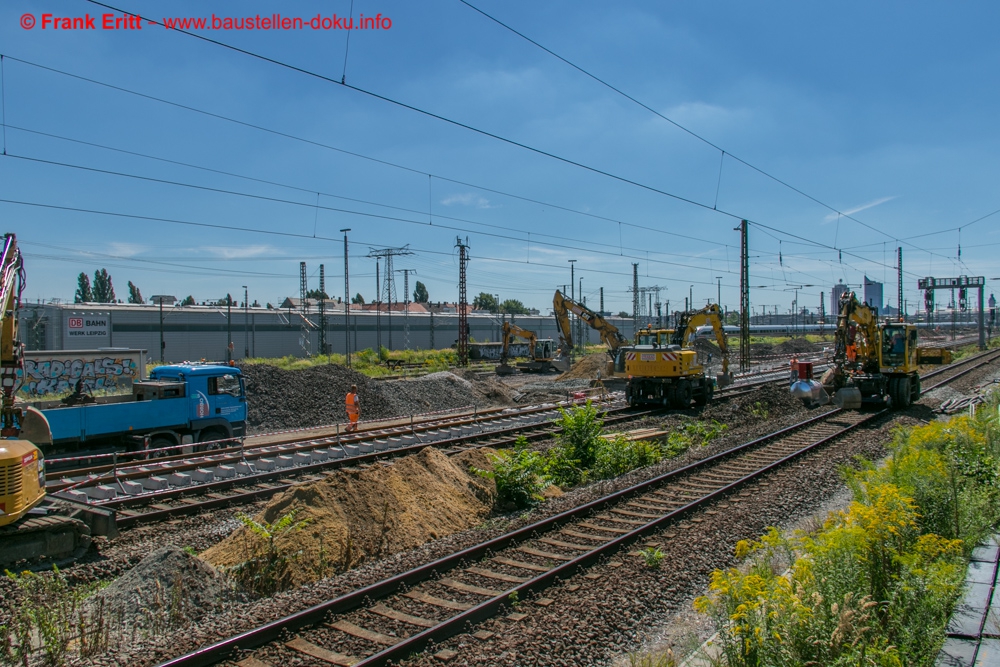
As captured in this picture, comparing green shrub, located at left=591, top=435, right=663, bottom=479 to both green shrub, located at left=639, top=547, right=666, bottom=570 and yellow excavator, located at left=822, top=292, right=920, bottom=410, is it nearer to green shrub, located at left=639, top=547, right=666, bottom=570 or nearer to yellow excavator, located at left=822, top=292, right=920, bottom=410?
green shrub, located at left=639, top=547, right=666, bottom=570

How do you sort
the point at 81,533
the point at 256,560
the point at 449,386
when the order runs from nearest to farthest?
the point at 256,560 → the point at 81,533 → the point at 449,386

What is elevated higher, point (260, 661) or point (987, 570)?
point (987, 570)

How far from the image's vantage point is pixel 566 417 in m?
13.8

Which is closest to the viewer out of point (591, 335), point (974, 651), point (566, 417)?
point (974, 651)

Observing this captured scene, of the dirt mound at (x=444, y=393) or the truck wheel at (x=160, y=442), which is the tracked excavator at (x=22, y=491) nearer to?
the truck wheel at (x=160, y=442)

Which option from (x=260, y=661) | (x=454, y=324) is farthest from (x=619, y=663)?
(x=454, y=324)

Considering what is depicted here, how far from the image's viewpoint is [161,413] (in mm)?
14672

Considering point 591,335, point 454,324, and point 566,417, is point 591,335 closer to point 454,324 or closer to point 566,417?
point 454,324

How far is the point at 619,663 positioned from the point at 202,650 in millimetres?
3546

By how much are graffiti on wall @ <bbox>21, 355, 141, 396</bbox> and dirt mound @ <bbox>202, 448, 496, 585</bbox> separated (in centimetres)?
1584

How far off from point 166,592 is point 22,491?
2.66m

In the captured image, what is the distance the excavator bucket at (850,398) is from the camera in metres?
20.6

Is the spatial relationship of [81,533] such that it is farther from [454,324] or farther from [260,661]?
[454,324]

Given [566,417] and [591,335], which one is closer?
[566,417]
